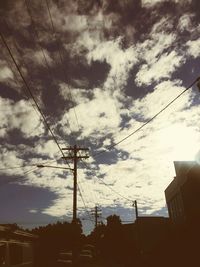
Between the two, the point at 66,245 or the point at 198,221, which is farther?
the point at 66,245

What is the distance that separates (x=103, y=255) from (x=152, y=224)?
2228 cm

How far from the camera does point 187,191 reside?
22156 mm

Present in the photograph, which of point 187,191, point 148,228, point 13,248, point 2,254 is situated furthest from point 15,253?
point 148,228

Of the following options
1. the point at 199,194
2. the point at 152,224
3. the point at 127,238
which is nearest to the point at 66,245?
the point at 127,238

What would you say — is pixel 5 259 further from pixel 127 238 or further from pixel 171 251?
pixel 127 238

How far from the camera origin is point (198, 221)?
2022 centimetres

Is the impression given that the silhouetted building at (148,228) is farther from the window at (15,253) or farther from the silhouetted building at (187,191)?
the window at (15,253)

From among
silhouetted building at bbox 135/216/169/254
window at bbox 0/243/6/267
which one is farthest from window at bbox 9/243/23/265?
silhouetted building at bbox 135/216/169/254

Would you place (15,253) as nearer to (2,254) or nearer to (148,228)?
(2,254)

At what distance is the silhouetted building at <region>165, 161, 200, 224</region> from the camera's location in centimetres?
2117

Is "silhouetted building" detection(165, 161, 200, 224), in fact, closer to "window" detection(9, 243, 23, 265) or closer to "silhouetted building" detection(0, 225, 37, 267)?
"silhouetted building" detection(0, 225, 37, 267)

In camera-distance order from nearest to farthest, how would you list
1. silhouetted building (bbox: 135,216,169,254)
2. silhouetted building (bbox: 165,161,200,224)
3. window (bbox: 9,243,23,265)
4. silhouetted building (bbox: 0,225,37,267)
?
silhouetted building (bbox: 0,225,37,267)
window (bbox: 9,243,23,265)
silhouetted building (bbox: 165,161,200,224)
silhouetted building (bbox: 135,216,169,254)

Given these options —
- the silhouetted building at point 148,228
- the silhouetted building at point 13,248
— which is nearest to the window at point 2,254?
the silhouetted building at point 13,248

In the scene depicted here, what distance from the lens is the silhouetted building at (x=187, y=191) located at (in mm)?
21172
